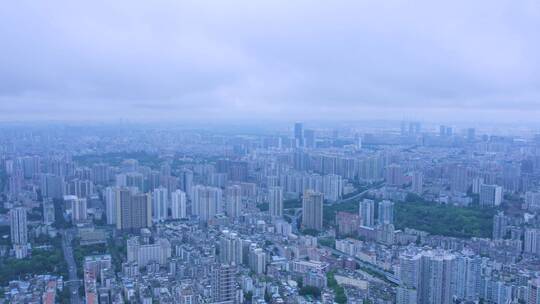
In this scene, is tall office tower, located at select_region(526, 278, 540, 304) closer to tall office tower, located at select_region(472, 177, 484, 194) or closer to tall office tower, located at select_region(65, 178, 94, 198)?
tall office tower, located at select_region(472, 177, 484, 194)

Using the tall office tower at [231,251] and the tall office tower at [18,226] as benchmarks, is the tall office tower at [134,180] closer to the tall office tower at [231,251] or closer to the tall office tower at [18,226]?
the tall office tower at [18,226]

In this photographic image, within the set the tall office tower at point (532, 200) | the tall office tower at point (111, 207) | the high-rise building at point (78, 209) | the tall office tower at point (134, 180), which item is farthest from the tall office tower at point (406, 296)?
the tall office tower at point (134, 180)

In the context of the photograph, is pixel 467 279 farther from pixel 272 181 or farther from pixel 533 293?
pixel 272 181

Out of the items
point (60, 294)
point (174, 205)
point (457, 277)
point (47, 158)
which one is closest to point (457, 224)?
point (457, 277)

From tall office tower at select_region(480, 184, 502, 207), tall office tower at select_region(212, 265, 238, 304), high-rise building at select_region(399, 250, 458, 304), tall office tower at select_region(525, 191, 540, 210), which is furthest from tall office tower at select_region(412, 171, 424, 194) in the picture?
tall office tower at select_region(212, 265, 238, 304)

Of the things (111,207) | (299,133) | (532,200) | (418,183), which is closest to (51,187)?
(111,207)

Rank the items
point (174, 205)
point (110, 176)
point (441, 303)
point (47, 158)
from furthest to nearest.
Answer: point (110, 176) < point (47, 158) < point (174, 205) < point (441, 303)

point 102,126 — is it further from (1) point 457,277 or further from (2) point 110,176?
(1) point 457,277
